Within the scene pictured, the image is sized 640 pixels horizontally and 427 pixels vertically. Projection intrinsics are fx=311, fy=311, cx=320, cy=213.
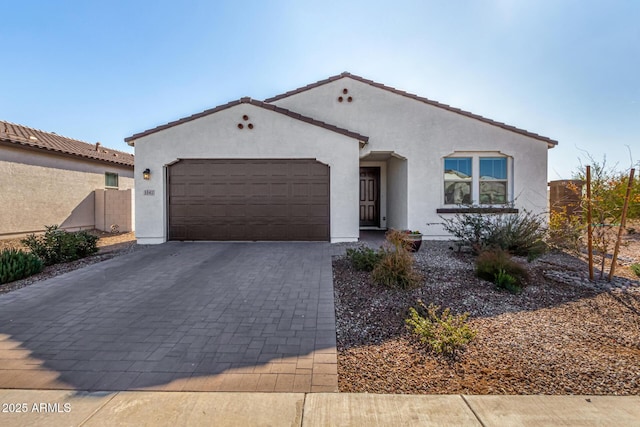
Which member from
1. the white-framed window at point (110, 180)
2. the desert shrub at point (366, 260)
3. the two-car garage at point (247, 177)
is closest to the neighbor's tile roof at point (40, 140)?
the white-framed window at point (110, 180)

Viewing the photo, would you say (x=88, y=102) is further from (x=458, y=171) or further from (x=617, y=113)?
(x=617, y=113)

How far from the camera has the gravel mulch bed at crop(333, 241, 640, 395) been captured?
2.89 meters

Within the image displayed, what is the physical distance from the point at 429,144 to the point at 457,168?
136 cm

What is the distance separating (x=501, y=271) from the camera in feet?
18.4

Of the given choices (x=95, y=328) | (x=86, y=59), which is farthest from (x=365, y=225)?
(x=86, y=59)

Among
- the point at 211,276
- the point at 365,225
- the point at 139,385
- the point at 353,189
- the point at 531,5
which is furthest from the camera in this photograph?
the point at 365,225

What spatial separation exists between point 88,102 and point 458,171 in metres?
15.2

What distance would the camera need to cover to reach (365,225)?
47.4 feet

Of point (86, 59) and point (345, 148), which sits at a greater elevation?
point (86, 59)

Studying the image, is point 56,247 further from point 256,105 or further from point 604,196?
point 604,196

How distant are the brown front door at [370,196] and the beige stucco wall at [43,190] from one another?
12.9 m

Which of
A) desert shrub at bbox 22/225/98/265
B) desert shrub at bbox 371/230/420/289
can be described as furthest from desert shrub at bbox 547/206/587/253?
desert shrub at bbox 22/225/98/265

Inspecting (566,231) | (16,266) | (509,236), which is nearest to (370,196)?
(509,236)

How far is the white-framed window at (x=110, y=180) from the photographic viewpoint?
1596 centimetres
